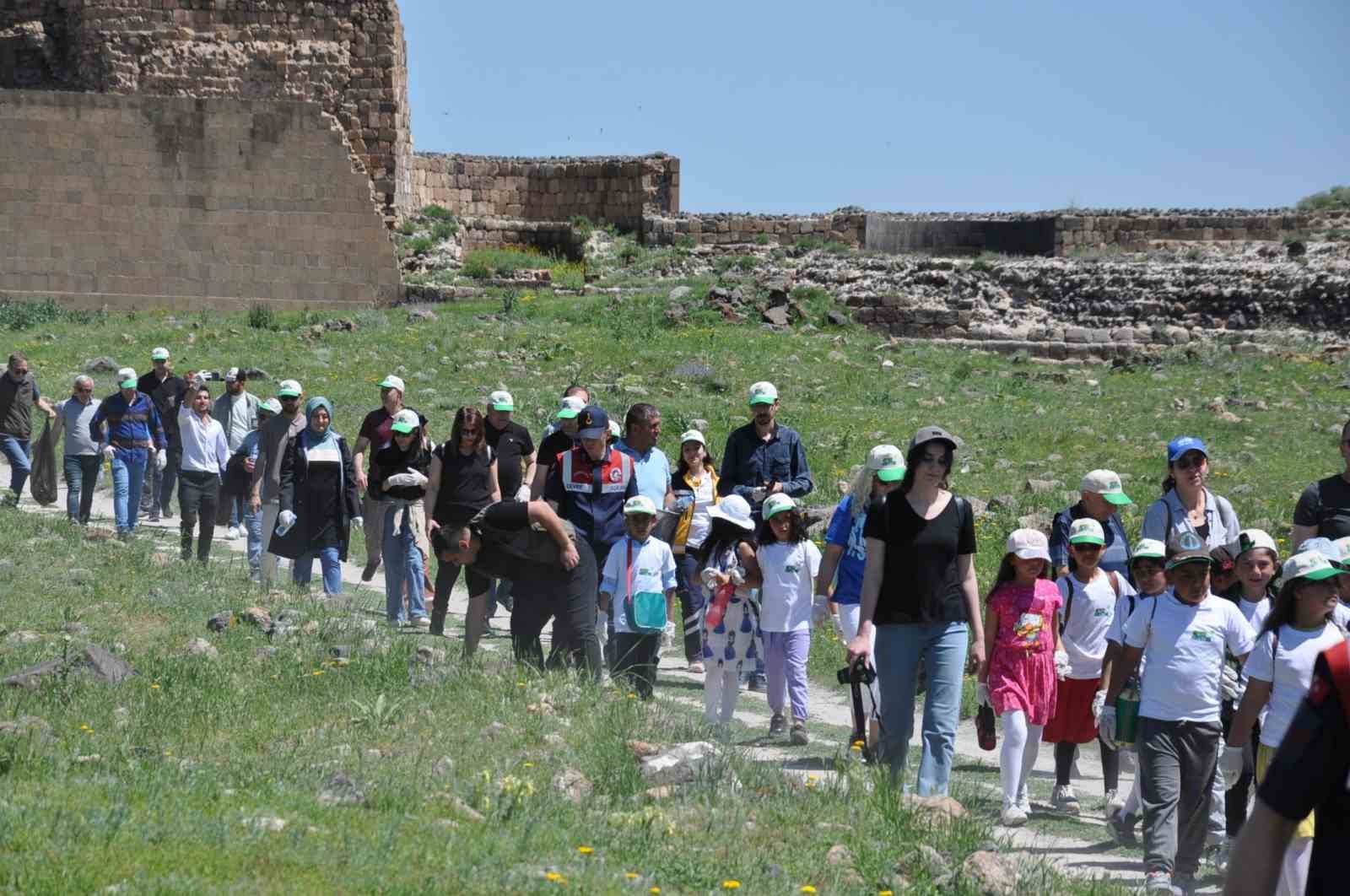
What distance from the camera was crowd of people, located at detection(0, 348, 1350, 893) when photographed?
676 cm

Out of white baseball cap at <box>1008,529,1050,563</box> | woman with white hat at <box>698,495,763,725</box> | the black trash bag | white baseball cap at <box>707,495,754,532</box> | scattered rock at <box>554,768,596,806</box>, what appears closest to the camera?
scattered rock at <box>554,768,596,806</box>

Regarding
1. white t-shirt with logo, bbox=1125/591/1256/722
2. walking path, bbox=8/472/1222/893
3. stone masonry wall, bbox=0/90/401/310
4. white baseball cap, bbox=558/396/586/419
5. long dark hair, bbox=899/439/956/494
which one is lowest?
walking path, bbox=8/472/1222/893

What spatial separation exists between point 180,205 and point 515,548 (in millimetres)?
22629

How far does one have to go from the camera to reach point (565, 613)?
883 cm

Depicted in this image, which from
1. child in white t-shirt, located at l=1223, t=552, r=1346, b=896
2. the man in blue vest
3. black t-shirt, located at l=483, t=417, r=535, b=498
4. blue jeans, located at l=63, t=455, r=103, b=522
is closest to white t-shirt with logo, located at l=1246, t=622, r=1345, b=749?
child in white t-shirt, located at l=1223, t=552, r=1346, b=896

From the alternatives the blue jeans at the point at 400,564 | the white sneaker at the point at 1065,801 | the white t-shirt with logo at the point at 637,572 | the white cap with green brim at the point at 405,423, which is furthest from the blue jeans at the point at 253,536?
the white sneaker at the point at 1065,801

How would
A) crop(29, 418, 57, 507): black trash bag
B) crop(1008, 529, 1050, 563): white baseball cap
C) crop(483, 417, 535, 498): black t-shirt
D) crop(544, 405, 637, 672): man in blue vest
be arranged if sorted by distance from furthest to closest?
crop(29, 418, 57, 507): black trash bag < crop(483, 417, 535, 498): black t-shirt < crop(544, 405, 637, 672): man in blue vest < crop(1008, 529, 1050, 563): white baseball cap

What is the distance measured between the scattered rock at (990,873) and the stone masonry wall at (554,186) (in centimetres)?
3037

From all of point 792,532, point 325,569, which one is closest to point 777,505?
point 792,532

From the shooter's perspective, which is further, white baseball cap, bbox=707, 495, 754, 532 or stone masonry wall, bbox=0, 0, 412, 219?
stone masonry wall, bbox=0, 0, 412, 219

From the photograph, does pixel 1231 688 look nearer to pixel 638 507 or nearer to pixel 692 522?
pixel 638 507

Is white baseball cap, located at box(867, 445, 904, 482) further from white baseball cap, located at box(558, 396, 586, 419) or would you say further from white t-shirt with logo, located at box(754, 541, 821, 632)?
white baseball cap, located at box(558, 396, 586, 419)

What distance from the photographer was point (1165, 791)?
266 inches

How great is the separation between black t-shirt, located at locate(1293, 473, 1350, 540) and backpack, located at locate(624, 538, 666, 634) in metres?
3.27
